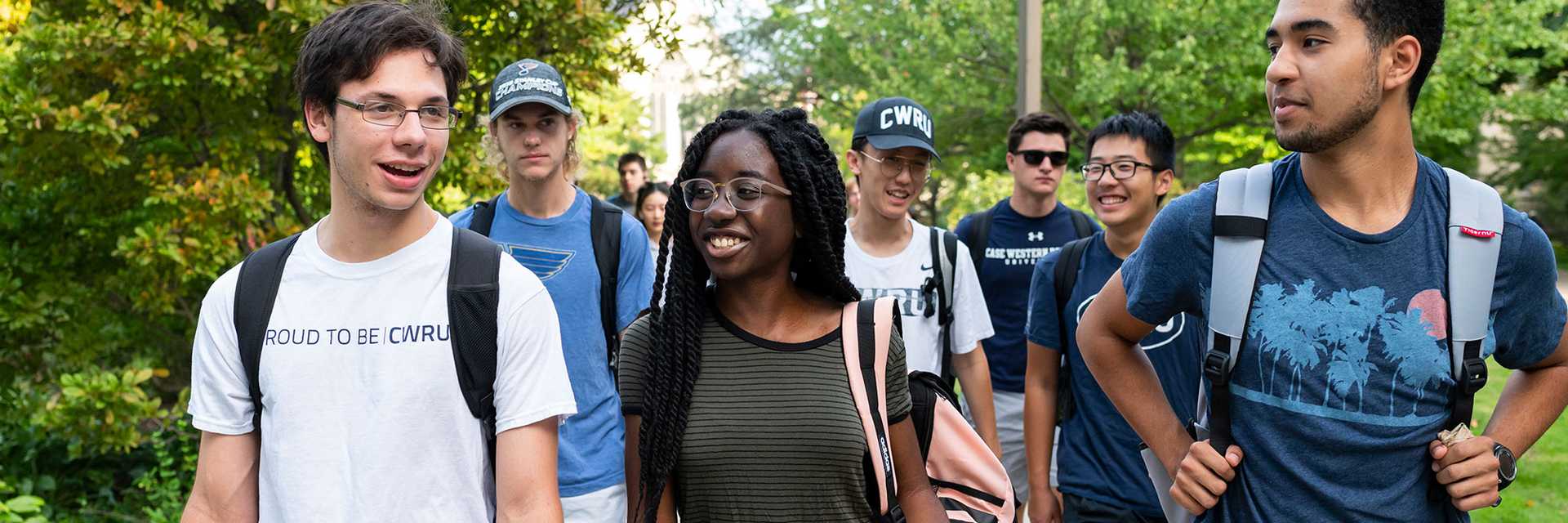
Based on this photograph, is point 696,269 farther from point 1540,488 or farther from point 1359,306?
point 1540,488

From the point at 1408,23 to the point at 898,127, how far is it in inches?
107

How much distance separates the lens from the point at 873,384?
9.63 feet

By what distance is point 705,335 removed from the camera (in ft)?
10.0

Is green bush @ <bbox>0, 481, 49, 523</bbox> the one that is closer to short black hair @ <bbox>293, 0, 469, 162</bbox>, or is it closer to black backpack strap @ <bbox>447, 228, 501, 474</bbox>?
short black hair @ <bbox>293, 0, 469, 162</bbox>

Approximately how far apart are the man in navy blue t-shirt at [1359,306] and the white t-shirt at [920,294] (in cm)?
234

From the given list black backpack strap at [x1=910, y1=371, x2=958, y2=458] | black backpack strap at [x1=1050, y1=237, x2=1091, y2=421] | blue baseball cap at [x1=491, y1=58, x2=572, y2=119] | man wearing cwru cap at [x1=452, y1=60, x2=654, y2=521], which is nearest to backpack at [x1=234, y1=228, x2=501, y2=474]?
black backpack strap at [x1=910, y1=371, x2=958, y2=458]

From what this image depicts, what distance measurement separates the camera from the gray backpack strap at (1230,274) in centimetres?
265

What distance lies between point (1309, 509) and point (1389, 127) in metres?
0.78

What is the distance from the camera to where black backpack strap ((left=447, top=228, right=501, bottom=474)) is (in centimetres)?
269

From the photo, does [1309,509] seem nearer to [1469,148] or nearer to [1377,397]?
[1377,397]

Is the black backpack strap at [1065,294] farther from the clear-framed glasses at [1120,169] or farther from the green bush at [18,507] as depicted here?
the green bush at [18,507]

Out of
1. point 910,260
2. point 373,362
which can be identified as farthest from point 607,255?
point 373,362

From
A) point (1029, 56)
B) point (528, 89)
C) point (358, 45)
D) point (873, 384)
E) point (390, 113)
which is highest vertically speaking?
point (1029, 56)

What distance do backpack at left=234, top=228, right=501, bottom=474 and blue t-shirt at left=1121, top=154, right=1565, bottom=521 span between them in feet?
5.06
